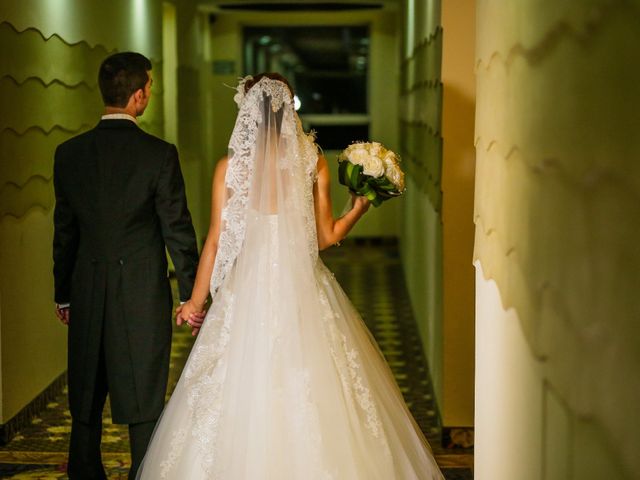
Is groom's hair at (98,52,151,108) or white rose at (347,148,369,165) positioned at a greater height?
groom's hair at (98,52,151,108)

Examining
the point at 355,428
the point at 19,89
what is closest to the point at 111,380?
the point at 355,428

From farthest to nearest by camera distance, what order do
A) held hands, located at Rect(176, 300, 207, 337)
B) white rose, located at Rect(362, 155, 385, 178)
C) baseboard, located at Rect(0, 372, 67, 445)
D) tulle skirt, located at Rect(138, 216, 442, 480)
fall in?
baseboard, located at Rect(0, 372, 67, 445) < white rose, located at Rect(362, 155, 385, 178) < held hands, located at Rect(176, 300, 207, 337) < tulle skirt, located at Rect(138, 216, 442, 480)

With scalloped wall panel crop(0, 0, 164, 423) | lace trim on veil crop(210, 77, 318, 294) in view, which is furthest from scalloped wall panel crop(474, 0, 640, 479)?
scalloped wall panel crop(0, 0, 164, 423)

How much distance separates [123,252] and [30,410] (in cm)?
199

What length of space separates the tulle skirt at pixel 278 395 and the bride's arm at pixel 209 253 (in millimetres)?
128

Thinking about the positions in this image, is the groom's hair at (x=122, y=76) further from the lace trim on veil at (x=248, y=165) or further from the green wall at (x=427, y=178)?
the green wall at (x=427, y=178)

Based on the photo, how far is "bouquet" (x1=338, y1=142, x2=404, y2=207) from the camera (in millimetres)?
4223

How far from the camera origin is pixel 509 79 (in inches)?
107

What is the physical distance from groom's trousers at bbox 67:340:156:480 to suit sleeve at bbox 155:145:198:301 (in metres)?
0.52

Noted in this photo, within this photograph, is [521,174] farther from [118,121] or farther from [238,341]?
[118,121]

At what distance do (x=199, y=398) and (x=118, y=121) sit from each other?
42.5 inches

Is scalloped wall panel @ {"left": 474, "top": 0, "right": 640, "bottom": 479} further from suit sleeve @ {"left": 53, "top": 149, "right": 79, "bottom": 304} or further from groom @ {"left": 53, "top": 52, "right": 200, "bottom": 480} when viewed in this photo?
suit sleeve @ {"left": 53, "top": 149, "right": 79, "bottom": 304}

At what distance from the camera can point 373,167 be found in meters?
4.20

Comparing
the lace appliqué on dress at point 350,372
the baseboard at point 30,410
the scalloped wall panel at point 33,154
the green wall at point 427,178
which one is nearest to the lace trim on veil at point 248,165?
the lace appliqué on dress at point 350,372
